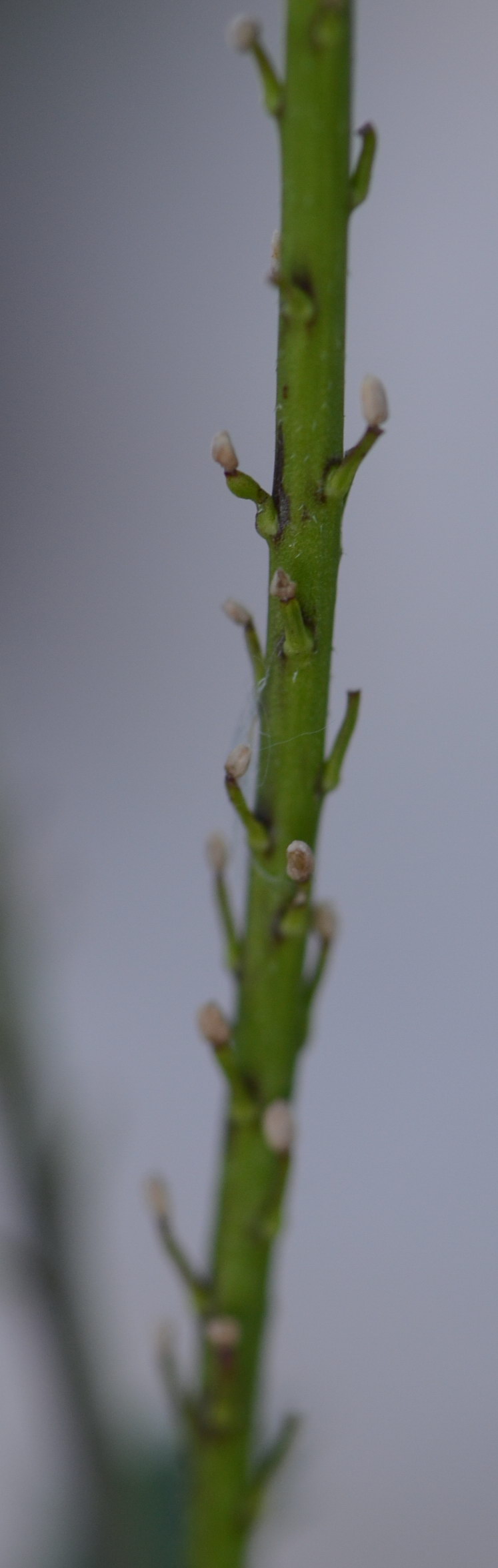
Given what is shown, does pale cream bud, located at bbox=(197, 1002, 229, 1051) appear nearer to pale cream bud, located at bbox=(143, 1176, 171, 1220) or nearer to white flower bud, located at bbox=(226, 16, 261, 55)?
pale cream bud, located at bbox=(143, 1176, 171, 1220)

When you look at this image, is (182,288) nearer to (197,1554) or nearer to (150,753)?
(150,753)

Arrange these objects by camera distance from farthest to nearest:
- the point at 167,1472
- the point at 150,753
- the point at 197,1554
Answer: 1. the point at 150,753
2. the point at 167,1472
3. the point at 197,1554

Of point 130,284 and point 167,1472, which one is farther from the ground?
point 130,284

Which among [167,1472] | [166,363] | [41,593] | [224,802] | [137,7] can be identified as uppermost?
[137,7]

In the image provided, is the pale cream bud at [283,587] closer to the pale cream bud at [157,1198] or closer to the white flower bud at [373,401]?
the white flower bud at [373,401]

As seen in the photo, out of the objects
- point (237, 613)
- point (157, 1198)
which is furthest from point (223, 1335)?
point (237, 613)

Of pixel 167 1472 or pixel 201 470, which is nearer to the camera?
pixel 167 1472

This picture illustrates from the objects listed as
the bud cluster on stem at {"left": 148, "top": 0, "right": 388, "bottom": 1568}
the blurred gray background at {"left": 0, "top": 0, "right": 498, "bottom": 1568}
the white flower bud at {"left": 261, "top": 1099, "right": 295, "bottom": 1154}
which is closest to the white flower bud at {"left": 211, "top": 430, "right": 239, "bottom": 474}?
the bud cluster on stem at {"left": 148, "top": 0, "right": 388, "bottom": 1568}

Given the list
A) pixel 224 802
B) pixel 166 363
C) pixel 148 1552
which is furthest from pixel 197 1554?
pixel 166 363
